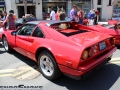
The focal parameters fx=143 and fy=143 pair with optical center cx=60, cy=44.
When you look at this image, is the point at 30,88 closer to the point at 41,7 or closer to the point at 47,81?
the point at 47,81

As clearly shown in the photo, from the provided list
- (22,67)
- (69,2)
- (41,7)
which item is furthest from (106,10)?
(22,67)

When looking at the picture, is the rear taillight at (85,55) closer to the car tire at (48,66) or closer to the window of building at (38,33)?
the car tire at (48,66)

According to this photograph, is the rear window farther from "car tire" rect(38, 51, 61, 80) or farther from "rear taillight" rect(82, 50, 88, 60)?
"rear taillight" rect(82, 50, 88, 60)

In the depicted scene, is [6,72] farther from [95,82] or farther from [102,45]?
[102,45]

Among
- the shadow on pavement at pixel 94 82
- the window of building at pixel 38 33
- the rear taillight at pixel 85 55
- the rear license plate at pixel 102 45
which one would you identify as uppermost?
the window of building at pixel 38 33

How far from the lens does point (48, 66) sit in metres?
3.36

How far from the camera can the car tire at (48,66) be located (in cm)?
308

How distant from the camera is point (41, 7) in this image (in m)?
22.0

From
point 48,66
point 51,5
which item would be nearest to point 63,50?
point 48,66

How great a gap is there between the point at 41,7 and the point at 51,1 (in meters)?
2.05

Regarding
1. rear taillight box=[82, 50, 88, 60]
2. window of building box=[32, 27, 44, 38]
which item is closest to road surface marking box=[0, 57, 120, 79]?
window of building box=[32, 27, 44, 38]

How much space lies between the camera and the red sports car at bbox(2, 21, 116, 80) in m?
2.72

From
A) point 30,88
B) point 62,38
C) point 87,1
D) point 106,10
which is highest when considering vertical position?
point 87,1

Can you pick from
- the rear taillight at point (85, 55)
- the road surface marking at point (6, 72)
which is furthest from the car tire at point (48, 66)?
the road surface marking at point (6, 72)
